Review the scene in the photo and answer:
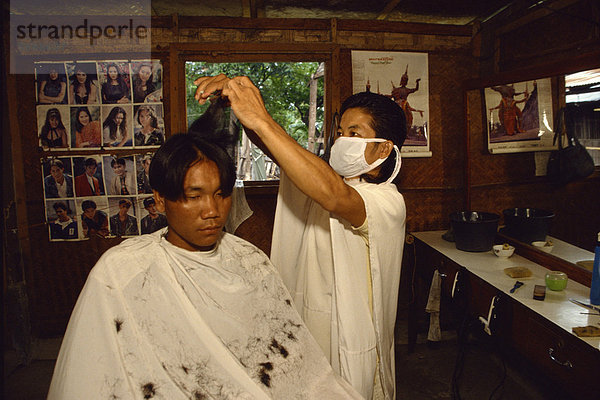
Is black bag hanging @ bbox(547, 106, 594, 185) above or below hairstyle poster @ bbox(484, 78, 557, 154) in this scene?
below

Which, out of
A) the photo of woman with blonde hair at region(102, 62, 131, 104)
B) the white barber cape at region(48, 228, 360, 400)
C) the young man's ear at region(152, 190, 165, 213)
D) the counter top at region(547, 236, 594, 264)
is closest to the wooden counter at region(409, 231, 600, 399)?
the counter top at region(547, 236, 594, 264)

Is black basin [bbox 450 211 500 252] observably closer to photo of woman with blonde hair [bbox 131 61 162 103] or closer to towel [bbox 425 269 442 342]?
towel [bbox 425 269 442 342]

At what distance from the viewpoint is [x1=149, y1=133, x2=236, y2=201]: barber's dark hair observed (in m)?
1.22

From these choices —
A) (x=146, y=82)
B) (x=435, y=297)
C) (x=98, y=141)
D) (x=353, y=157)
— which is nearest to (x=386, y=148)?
(x=353, y=157)

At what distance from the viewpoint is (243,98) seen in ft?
3.75

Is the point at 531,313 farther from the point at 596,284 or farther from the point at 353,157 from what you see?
the point at 353,157

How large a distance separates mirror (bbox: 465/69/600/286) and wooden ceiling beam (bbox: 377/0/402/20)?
859 millimetres

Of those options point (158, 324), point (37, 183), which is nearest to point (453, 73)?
point (158, 324)

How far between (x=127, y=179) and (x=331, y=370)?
2.56 m

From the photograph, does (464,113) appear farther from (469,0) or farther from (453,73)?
(469,0)

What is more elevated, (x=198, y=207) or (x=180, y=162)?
(x=180, y=162)

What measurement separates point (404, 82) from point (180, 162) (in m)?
2.57

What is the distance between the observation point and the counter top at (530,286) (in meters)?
1.66

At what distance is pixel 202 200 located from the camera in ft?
4.09
